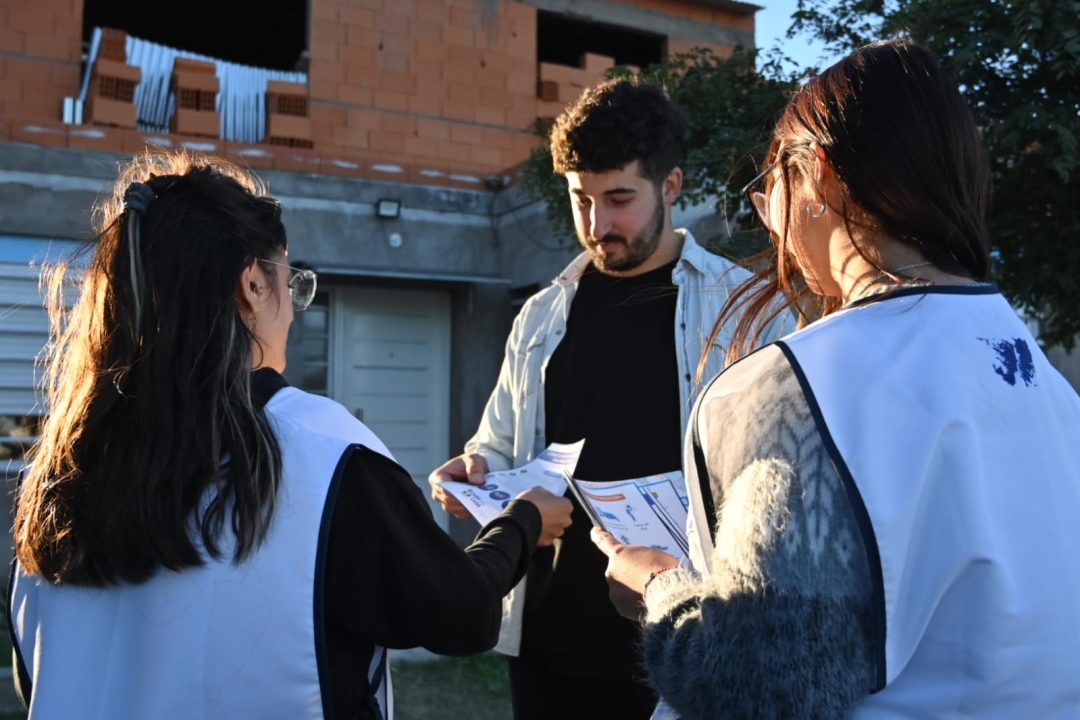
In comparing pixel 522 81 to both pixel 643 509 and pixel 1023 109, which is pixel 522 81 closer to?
pixel 1023 109

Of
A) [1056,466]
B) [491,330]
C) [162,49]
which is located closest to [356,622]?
[1056,466]

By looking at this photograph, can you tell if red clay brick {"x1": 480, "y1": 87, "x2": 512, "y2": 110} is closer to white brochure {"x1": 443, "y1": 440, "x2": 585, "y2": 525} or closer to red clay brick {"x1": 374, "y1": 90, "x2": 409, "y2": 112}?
red clay brick {"x1": 374, "y1": 90, "x2": 409, "y2": 112}

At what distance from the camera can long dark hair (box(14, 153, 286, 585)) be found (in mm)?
1370

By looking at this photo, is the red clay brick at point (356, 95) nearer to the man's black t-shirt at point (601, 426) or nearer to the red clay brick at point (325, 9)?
the red clay brick at point (325, 9)

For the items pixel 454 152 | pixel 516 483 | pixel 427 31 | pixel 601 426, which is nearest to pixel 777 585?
pixel 516 483

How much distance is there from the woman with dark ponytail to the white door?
7.59 meters

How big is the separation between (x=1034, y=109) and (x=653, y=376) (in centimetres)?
322

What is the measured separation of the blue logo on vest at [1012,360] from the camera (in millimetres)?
1118

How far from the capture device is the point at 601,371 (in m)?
2.56

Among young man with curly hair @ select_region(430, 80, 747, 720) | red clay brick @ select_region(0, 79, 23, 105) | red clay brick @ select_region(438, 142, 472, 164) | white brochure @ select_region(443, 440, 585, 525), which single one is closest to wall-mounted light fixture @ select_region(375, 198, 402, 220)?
red clay brick @ select_region(438, 142, 472, 164)

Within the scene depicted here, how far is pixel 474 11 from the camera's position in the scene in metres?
11.3

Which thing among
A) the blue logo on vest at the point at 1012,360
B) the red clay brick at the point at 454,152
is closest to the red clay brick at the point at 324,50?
the red clay brick at the point at 454,152

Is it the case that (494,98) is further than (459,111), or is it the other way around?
(494,98)

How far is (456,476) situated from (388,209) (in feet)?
20.7
